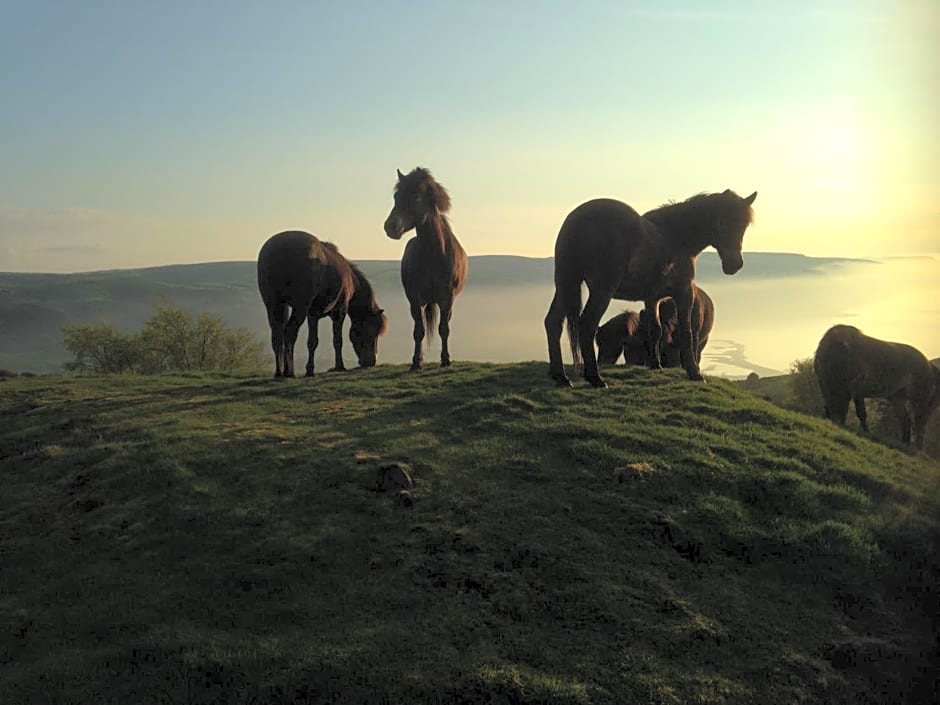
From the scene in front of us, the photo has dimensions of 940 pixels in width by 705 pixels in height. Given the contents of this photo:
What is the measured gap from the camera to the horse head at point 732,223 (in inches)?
485

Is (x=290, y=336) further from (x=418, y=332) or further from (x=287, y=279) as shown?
(x=418, y=332)

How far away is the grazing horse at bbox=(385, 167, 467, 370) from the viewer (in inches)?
539

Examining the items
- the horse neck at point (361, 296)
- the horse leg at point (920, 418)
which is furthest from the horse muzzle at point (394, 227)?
the horse leg at point (920, 418)

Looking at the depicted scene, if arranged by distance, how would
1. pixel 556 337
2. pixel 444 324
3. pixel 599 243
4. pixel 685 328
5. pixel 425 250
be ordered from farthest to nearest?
1. pixel 444 324
2. pixel 425 250
3. pixel 685 328
4. pixel 556 337
5. pixel 599 243

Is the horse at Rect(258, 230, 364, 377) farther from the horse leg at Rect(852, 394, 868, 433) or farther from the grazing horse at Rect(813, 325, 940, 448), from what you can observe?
the horse leg at Rect(852, 394, 868, 433)

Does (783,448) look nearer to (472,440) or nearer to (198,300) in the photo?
(472,440)

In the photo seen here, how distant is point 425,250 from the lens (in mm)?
14359

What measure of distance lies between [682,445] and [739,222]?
20.9 feet

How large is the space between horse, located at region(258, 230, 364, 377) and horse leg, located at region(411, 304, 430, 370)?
2.37m

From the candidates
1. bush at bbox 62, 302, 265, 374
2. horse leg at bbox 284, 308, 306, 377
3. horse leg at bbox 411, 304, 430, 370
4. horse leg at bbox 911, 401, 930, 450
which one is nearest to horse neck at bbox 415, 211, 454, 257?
horse leg at bbox 411, 304, 430, 370

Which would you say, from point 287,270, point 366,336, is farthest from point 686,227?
point 366,336

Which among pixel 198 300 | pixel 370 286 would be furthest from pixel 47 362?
pixel 370 286

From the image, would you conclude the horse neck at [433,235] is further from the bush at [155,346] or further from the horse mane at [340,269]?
the bush at [155,346]

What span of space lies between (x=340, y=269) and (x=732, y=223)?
9.25m
